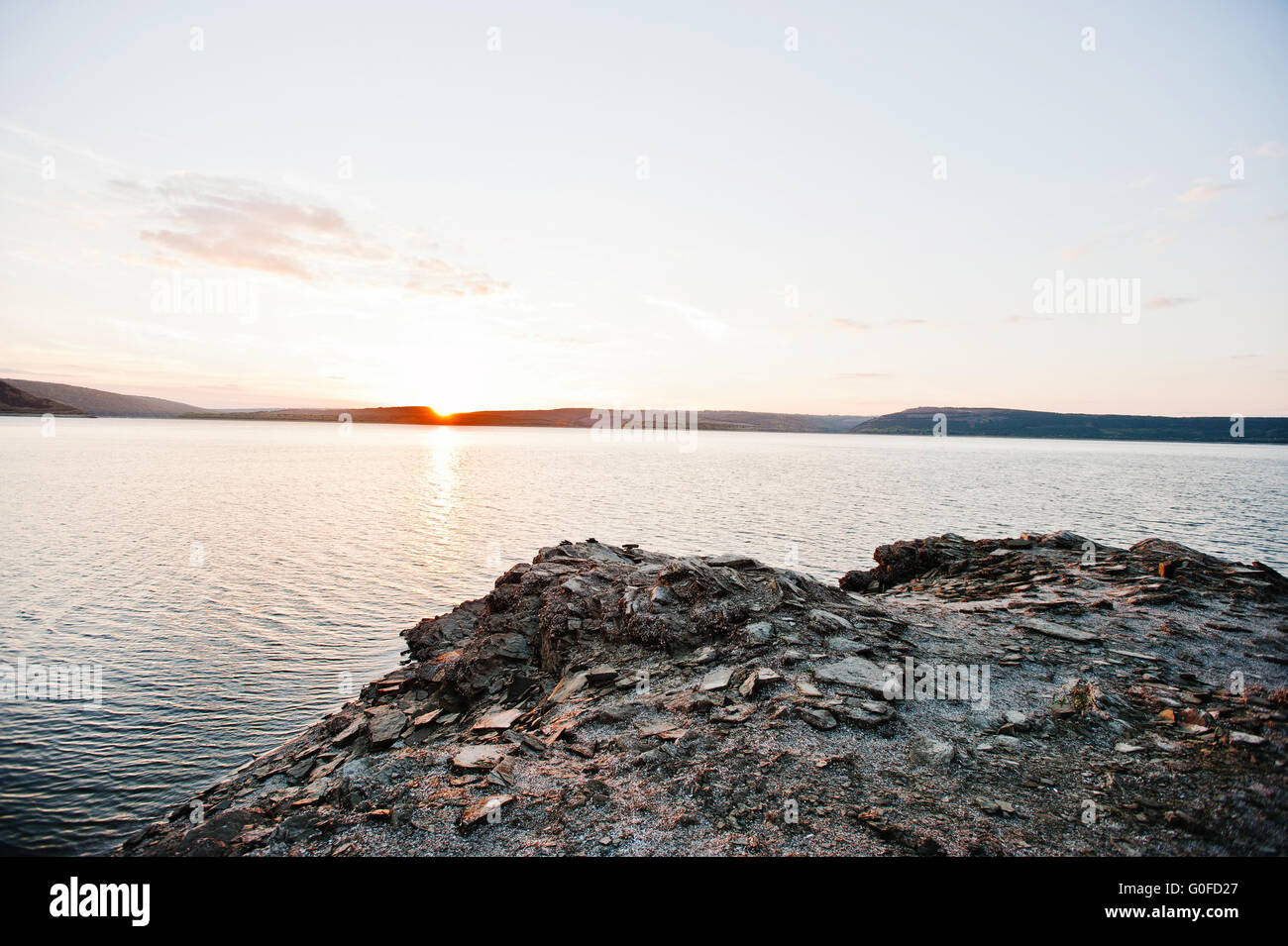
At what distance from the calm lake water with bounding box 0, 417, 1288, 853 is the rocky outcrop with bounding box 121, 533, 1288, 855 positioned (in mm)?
3156

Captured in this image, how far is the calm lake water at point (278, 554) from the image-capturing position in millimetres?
16078

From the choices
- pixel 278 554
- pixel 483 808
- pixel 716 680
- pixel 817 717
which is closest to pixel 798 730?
pixel 817 717

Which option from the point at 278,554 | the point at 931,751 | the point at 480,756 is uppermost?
the point at 931,751

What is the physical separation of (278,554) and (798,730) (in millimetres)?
36095

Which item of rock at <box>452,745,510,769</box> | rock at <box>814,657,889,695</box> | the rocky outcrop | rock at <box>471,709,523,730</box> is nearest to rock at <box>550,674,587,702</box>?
the rocky outcrop

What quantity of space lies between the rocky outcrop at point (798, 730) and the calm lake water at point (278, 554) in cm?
316

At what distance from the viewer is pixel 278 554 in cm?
3712

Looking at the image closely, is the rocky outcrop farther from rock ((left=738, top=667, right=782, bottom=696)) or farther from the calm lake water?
the calm lake water

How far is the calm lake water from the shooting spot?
16078 millimetres

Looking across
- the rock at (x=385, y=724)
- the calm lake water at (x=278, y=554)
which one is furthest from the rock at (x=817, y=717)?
the calm lake water at (x=278, y=554)

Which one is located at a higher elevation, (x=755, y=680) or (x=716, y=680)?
(x=755, y=680)

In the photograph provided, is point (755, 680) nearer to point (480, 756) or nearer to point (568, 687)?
point (568, 687)

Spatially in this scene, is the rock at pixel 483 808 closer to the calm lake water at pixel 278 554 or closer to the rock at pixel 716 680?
the rock at pixel 716 680
